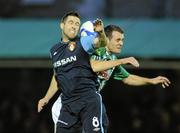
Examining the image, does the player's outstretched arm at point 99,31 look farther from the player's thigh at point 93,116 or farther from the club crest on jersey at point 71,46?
the player's thigh at point 93,116

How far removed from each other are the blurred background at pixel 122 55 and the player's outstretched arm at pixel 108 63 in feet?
18.8

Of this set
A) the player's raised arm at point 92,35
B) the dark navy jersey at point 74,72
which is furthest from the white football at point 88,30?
the dark navy jersey at point 74,72

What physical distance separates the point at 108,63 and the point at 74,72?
49cm

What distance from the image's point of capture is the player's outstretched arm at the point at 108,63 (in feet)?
26.3

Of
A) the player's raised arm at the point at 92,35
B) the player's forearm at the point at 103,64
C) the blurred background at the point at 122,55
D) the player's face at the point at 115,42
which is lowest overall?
the blurred background at the point at 122,55

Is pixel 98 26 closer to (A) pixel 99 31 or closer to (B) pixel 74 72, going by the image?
(A) pixel 99 31

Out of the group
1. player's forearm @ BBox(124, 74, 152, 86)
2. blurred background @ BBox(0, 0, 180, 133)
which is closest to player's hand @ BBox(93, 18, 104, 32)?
player's forearm @ BBox(124, 74, 152, 86)

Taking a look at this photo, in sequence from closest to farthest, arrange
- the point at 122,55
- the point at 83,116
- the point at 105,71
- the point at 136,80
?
the point at 83,116, the point at 105,71, the point at 136,80, the point at 122,55

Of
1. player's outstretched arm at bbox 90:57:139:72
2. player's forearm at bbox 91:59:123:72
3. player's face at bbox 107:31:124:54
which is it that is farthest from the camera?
player's face at bbox 107:31:124:54

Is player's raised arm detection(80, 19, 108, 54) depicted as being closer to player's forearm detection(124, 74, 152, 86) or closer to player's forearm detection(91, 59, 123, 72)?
player's forearm detection(91, 59, 123, 72)

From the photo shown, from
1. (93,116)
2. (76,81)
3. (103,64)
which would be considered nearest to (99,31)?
(103,64)

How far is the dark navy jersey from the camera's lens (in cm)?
848

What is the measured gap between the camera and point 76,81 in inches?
335

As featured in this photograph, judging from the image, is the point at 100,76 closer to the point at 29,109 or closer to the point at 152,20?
the point at 152,20
